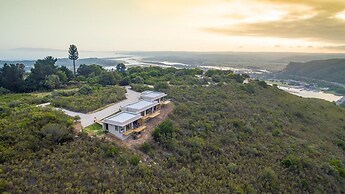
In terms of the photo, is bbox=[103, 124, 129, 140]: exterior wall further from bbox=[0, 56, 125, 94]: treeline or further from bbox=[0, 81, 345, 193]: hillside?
bbox=[0, 56, 125, 94]: treeline

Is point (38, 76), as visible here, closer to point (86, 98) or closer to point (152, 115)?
point (86, 98)

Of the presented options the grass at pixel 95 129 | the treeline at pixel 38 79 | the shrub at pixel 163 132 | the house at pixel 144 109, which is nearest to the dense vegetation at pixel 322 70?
the treeline at pixel 38 79

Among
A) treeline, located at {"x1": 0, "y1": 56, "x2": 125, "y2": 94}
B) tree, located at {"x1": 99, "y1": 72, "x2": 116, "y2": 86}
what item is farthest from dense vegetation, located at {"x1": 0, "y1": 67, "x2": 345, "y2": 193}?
tree, located at {"x1": 99, "y1": 72, "x2": 116, "y2": 86}

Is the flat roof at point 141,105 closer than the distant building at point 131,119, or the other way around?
the distant building at point 131,119

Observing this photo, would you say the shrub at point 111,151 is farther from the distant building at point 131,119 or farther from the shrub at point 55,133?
the shrub at point 55,133

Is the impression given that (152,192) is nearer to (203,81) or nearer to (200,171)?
(200,171)

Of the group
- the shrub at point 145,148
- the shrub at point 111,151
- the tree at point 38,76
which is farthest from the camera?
the tree at point 38,76

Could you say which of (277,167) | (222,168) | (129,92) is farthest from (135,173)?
(129,92)
